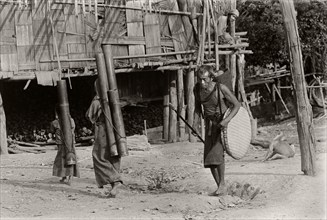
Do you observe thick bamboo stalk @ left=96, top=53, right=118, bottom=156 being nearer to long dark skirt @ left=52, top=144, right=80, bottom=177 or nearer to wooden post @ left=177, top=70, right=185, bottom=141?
long dark skirt @ left=52, top=144, right=80, bottom=177

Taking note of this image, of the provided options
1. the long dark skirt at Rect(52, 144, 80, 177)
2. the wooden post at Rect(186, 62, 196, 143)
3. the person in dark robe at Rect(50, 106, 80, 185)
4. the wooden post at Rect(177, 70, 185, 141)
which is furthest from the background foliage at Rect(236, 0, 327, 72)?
the long dark skirt at Rect(52, 144, 80, 177)

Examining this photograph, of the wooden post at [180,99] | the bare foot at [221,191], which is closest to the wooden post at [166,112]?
the wooden post at [180,99]

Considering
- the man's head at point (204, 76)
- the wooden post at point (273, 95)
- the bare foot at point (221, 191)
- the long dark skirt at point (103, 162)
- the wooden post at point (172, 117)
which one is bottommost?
the wooden post at point (273, 95)

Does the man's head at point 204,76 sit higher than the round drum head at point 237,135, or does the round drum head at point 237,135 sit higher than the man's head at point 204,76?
the man's head at point 204,76

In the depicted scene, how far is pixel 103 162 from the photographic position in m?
9.00

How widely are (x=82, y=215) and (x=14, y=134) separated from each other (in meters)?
11.6

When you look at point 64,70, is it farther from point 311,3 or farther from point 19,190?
point 311,3

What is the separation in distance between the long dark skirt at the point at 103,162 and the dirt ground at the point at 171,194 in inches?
11.1

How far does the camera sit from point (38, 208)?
8.47m

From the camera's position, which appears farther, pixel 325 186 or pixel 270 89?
pixel 270 89

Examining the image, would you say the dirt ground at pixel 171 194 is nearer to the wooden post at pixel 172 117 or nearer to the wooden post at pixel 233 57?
the wooden post at pixel 172 117

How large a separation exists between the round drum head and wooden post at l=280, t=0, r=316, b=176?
1.24m

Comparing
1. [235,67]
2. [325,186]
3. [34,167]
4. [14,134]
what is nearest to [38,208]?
[325,186]

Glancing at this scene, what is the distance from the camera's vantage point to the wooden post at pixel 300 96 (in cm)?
945
